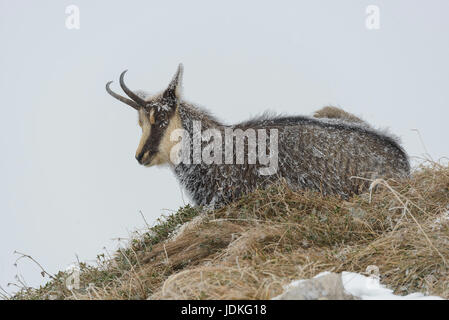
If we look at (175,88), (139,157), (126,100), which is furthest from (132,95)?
(139,157)

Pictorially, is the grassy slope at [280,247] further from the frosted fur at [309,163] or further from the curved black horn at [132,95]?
the curved black horn at [132,95]

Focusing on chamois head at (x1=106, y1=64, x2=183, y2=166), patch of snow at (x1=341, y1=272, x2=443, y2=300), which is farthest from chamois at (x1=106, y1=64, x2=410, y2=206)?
patch of snow at (x1=341, y1=272, x2=443, y2=300)

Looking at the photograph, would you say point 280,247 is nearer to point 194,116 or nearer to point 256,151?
point 256,151

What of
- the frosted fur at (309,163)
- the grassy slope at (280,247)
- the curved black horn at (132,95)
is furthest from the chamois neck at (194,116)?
the grassy slope at (280,247)

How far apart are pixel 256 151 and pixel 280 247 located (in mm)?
2210

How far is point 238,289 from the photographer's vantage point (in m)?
4.62

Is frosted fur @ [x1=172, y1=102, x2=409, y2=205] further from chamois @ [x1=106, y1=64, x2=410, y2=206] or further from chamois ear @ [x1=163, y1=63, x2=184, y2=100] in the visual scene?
chamois ear @ [x1=163, y1=63, x2=184, y2=100]

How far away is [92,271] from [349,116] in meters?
5.51

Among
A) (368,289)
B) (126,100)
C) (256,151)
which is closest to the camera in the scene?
(368,289)

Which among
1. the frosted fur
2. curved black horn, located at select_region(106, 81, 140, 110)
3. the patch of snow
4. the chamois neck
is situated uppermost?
curved black horn, located at select_region(106, 81, 140, 110)

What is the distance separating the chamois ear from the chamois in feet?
0.05

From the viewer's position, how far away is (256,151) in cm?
785

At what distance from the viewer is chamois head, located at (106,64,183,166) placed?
25.8 feet
